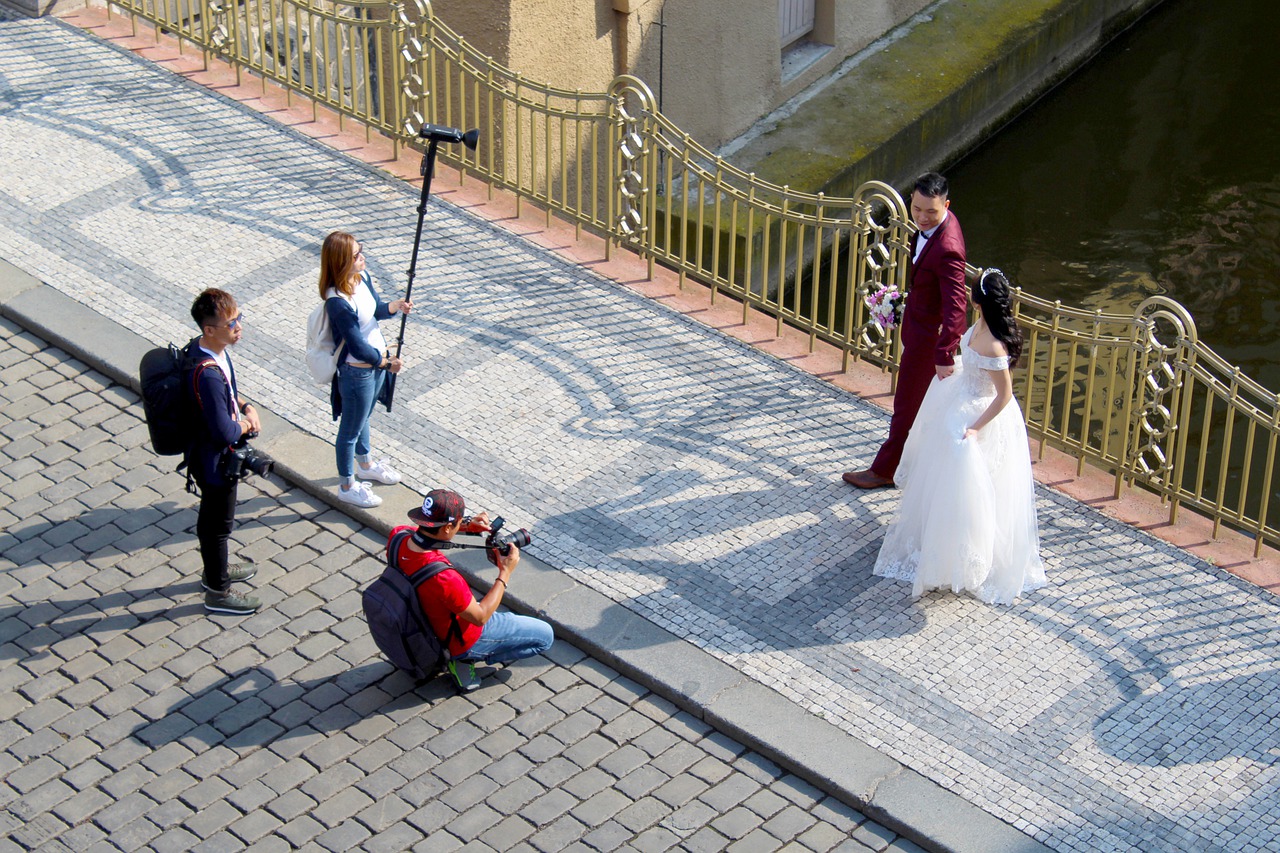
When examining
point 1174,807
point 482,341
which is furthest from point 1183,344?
point 482,341

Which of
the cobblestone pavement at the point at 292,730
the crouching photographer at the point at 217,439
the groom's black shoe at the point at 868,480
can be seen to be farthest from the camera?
the groom's black shoe at the point at 868,480

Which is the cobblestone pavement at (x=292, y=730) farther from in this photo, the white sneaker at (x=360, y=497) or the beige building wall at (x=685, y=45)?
the beige building wall at (x=685, y=45)

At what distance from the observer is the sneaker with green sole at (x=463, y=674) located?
24.7 feet

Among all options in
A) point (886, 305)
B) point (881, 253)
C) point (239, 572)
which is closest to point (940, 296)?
point (886, 305)

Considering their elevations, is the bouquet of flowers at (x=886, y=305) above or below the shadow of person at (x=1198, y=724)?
above

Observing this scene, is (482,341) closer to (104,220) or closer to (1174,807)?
(104,220)

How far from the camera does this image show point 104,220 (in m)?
11.1

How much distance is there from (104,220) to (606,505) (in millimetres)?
4450

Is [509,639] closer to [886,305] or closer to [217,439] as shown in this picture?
[217,439]

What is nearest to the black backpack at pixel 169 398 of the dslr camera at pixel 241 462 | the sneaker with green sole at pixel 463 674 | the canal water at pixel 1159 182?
the dslr camera at pixel 241 462

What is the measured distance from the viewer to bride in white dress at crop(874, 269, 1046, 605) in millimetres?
7793

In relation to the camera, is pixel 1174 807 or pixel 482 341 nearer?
pixel 1174 807

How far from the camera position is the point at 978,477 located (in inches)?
308

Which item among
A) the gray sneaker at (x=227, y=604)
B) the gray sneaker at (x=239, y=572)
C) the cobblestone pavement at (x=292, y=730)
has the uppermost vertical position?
the gray sneaker at (x=239, y=572)
